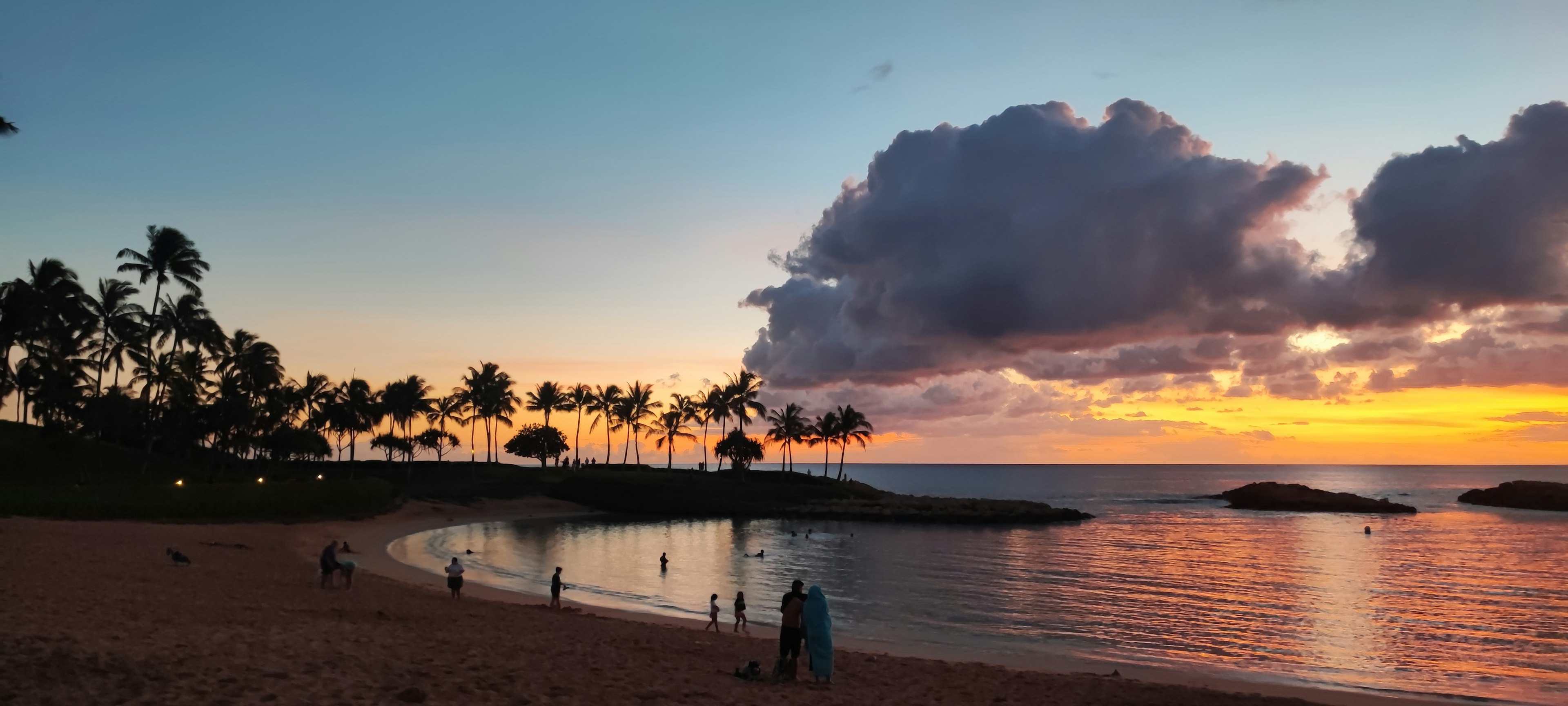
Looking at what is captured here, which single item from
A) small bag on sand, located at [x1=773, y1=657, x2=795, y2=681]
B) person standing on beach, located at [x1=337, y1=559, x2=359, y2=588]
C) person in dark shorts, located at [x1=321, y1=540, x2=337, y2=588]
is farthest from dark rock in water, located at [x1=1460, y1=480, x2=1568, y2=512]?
person in dark shorts, located at [x1=321, y1=540, x2=337, y2=588]

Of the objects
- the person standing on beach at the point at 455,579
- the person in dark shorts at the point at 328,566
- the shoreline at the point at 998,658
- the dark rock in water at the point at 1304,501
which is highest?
the person in dark shorts at the point at 328,566

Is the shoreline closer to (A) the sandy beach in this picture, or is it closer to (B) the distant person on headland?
(A) the sandy beach

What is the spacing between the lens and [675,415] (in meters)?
114

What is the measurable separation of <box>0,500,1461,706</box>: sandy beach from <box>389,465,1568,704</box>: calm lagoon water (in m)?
5.54

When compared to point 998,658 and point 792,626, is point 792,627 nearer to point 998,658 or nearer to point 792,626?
point 792,626

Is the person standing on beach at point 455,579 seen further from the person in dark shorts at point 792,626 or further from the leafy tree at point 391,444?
the leafy tree at point 391,444

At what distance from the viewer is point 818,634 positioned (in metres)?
16.8

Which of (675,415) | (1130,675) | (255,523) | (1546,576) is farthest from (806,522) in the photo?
(1130,675)

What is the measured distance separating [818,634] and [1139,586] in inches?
1242

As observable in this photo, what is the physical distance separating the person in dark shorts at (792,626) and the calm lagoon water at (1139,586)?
10681 millimetres

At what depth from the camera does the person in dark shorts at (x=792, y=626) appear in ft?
56.2

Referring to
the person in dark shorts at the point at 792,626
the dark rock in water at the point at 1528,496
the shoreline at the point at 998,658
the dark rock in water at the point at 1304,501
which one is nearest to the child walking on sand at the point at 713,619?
the shoreline at the point at 998,658

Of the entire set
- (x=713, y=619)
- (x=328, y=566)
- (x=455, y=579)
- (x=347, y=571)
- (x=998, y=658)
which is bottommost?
(x=998, y=658)

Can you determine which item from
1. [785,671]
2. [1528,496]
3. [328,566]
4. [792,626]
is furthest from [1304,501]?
[328,566]
